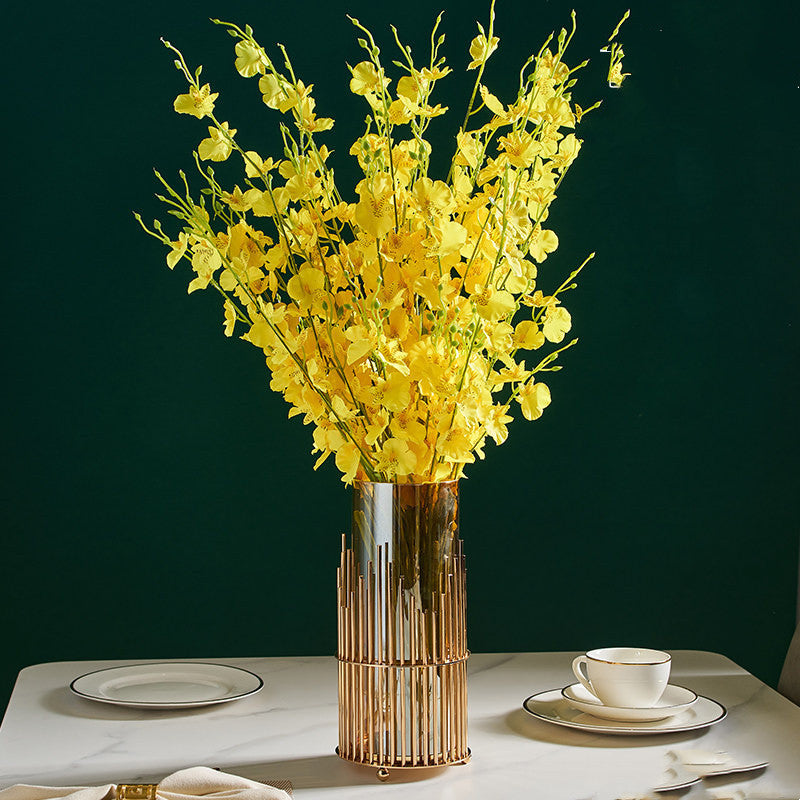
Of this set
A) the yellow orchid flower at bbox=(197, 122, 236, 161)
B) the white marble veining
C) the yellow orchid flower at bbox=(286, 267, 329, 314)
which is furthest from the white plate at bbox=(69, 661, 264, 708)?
the yellow orchid flower at bbox=(197, 122, 236, 161)

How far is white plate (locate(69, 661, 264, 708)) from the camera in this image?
1.42 meters

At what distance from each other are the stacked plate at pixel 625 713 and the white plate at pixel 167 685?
396 mm

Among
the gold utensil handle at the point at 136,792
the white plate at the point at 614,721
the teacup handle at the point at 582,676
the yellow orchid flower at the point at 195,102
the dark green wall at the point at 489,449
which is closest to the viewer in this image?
the gold utensil handle at the point at 136,792

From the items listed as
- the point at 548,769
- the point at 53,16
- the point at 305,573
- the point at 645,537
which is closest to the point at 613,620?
the point at 645,537

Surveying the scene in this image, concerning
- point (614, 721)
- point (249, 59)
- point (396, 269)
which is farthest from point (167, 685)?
point (249, 59)

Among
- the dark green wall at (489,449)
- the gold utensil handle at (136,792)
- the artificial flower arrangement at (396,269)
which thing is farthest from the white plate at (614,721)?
the dark green wall at (489,449)

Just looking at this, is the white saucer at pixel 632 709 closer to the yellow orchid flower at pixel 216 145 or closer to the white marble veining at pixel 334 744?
the white marble veining at pixel 334 744

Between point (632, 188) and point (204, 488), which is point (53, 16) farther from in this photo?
point (632, 188)

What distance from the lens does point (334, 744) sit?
1.29 m

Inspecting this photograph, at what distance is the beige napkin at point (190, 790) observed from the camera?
1030 mm

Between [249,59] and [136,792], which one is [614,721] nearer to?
[136,792]

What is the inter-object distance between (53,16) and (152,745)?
1.59 m

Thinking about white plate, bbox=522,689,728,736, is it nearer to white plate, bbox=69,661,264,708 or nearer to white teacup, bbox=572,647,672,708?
white teacup, bbox=572,647,672,708

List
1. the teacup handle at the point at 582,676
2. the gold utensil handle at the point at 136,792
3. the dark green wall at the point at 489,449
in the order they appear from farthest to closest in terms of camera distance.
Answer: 1. the dark green wall at the point at 489,449
2. the teacup handle at the point at 582,676
3. the gold utensil handle at the point at 136,792
